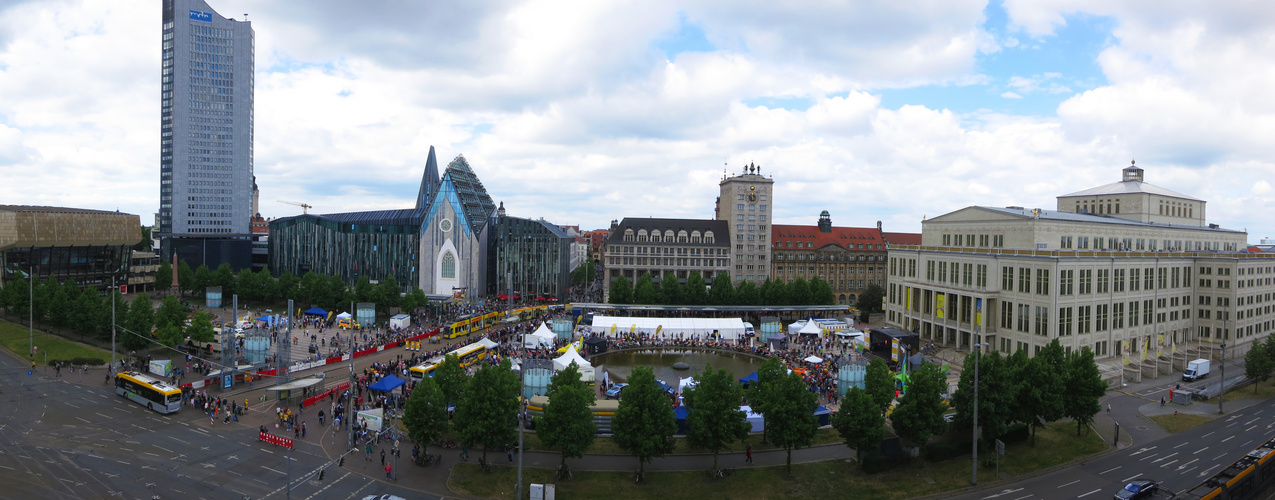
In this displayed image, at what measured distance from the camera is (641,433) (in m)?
34.6

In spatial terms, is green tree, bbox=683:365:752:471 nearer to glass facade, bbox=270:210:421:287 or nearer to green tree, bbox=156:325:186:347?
→ green tree, bbox=156:325:186:347

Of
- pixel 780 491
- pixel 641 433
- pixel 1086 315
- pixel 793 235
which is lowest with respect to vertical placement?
pixel 780 491

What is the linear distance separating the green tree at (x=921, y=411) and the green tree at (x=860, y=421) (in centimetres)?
157

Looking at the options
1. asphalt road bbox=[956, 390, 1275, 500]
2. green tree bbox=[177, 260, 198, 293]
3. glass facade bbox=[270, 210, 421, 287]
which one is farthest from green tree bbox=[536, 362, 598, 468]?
green tree bbox=[177, 260, 198, 293]

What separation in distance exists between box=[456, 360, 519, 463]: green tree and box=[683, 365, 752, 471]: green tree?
988 cm

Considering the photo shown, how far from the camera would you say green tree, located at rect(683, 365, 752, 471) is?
35.2 meters

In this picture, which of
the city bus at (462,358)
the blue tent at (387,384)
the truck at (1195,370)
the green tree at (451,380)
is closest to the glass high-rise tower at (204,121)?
the city bus at (462,358)

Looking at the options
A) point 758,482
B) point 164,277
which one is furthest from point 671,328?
point 164,277

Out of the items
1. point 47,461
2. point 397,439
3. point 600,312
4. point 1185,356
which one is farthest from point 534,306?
point 1185,356

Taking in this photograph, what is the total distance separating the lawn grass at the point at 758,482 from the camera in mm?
34219

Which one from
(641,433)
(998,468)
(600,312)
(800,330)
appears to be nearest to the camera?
(641,433)

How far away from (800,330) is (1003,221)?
25.1 meters

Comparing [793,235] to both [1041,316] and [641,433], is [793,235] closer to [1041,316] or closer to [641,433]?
[1041,316]

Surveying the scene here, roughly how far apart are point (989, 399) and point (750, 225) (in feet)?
272
